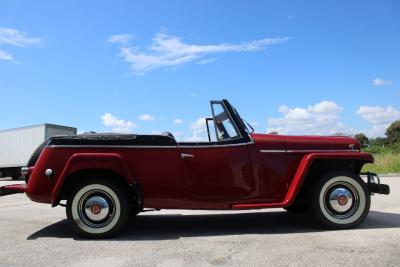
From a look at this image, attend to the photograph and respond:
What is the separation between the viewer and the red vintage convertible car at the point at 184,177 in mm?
6387

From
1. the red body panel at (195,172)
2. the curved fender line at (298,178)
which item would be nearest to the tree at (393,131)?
the curved fender line at (298,178)

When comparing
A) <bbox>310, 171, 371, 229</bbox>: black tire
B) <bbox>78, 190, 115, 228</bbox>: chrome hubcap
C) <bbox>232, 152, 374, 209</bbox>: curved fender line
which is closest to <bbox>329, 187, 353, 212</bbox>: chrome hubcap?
<bbox>310, 171, 371, 229</bbox>: black tire

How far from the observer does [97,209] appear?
20.9ft

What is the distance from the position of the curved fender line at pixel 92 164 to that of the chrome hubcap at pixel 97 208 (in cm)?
42

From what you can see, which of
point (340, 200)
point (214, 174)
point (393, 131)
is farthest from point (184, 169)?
point (393, 131)

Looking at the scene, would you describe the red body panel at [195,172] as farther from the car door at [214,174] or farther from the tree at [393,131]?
the tree at [393,131]

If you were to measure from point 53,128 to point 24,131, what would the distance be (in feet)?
6.74

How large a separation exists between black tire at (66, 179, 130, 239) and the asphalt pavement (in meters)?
0.17

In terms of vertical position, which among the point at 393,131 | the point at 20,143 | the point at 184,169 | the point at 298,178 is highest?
the point at 393,131

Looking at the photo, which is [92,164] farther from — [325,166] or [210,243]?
[325,166]

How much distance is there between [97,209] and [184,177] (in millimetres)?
1226

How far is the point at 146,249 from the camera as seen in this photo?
18.5 feet

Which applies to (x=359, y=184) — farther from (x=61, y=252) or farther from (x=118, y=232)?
(x=61, y=252)

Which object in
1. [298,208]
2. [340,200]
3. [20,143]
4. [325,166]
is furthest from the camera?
[20,143]
